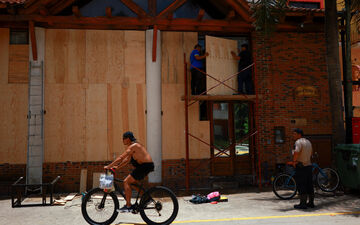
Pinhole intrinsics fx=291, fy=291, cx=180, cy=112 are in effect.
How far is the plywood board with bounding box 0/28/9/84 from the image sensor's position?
9703mm

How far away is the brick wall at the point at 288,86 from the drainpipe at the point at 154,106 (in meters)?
3.65

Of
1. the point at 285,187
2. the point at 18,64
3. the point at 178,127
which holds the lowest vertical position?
the point at 285,187

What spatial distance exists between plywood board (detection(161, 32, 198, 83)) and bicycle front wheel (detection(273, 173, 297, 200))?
465 centimetres

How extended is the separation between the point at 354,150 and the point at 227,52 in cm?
515

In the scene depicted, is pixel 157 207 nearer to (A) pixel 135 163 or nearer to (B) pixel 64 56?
(A) pixel 135 163

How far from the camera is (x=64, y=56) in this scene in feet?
32.8

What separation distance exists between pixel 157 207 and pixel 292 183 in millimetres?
4310

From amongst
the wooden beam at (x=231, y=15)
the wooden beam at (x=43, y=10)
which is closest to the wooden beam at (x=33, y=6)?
the wooden beam at (x=43, y=10)

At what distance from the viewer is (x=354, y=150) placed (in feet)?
26.8

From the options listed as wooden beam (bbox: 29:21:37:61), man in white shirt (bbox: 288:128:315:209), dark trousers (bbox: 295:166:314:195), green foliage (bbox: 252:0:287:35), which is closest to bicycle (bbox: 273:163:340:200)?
man in white shirt (bbox: 288:128:315:209)

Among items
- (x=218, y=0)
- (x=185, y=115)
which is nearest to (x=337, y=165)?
(x=185, y=115)

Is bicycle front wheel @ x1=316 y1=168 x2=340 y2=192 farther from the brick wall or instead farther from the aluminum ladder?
the aluminum ladder

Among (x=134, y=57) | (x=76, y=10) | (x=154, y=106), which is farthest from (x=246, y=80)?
(x=76, y=10)

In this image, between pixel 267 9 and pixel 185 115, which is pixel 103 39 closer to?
pixel 185 115
